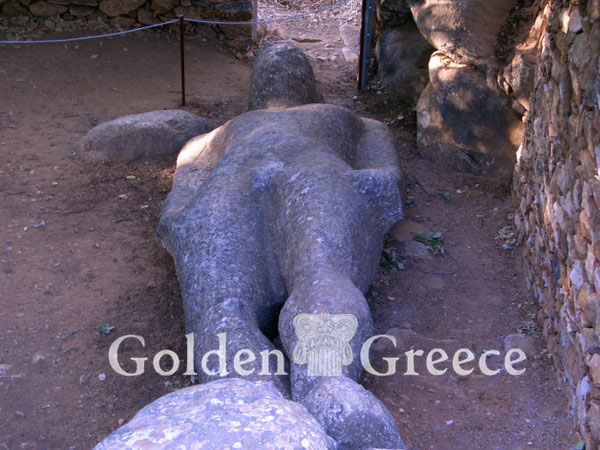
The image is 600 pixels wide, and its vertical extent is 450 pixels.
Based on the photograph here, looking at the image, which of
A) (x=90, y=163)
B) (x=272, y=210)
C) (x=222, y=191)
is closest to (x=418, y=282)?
(x=272, y=210)

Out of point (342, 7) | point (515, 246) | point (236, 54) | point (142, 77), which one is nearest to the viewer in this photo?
point (515, 246)

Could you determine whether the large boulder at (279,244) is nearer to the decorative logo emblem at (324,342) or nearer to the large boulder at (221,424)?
the decorative logo emblem at (324,342)

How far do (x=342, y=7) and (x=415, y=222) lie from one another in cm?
696

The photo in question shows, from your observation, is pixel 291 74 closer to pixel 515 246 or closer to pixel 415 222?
pixel 415 222

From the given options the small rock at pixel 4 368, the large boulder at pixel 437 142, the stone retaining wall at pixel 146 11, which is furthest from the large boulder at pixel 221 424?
the stone retaining wall at pixel 146 11

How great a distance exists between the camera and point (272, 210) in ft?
12.3

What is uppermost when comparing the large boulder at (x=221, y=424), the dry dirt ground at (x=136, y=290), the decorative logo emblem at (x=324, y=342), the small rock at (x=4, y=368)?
the large boulder at (x=221, y=424)

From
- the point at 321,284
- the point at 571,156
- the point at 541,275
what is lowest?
the point at 541,275

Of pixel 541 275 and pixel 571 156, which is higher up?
pixel 571 156

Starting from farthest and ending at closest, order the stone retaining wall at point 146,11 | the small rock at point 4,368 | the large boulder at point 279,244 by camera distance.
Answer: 1. the stone retaining wall at point 146,11
2. the small rock at point 4,368
3. the large boulder at point 279,244

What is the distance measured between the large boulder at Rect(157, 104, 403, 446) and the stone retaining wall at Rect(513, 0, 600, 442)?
942 millimetres

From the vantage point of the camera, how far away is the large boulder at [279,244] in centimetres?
291

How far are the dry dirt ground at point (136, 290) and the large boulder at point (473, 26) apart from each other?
104cm

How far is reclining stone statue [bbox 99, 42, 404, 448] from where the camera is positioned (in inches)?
108
